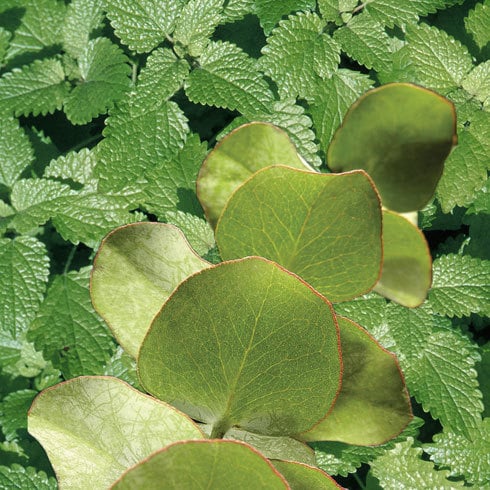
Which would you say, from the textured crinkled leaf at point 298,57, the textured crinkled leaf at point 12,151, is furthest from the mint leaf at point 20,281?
the textured crinkled leaf at point 298,57

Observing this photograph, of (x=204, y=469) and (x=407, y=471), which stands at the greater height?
(x=204, y=469)

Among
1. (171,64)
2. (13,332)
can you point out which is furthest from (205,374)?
(171,64)

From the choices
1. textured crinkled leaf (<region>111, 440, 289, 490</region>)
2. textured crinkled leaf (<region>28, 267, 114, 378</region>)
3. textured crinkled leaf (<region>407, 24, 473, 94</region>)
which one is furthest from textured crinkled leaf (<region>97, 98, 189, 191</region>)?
textured crinkled leaf (<region>111, 440, 289, 490</region>)

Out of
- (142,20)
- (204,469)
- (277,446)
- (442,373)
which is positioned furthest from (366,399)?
(142,20)

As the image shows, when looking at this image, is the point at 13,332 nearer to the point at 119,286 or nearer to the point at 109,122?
the point at 109,122

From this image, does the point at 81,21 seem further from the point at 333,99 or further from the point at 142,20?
A: the point at 333,99

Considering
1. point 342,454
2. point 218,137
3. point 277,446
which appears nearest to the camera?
point 277,446
